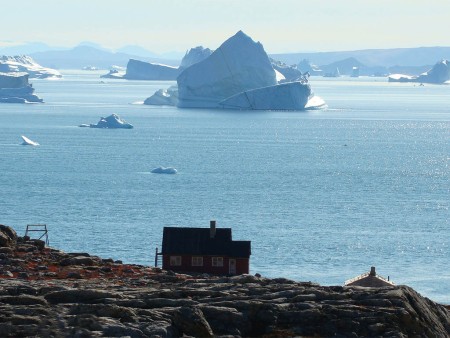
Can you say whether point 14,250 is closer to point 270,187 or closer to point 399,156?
point 270,187

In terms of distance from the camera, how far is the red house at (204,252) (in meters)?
32.0

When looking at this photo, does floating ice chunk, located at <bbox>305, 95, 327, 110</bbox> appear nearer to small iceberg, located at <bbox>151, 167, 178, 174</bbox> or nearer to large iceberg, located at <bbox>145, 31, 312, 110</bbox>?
large iceberg, located at <bbox>145, 31, 312, 110</bbox>

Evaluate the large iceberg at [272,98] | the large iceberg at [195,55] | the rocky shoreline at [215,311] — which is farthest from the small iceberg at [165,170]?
the large iceberg at [195,55]

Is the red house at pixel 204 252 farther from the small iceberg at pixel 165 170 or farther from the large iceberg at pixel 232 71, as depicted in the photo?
the large iceberg at pixel 232 71

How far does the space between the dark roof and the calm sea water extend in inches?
484

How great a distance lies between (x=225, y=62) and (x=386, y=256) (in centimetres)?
8695

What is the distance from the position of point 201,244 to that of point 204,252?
0.82 feet

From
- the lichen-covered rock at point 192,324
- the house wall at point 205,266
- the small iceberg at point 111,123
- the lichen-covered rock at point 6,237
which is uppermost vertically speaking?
the lichen-covered rock at point 192,324

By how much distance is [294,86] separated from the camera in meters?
148

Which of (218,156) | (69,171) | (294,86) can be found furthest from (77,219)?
(294,86)

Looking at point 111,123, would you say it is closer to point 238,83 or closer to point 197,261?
point 238,83

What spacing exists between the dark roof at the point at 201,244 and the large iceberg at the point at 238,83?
10455cm

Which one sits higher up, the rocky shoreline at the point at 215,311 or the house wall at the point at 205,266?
the rocky shoreline at the point at 215,311

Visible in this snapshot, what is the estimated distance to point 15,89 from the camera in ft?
623
